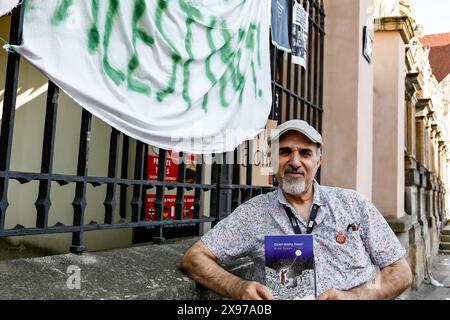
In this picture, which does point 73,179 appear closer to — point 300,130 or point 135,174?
point 135,174

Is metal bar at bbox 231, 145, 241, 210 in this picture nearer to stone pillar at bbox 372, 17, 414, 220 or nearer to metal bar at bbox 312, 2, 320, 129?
metal bar at bbox 312, 2, 320, 129

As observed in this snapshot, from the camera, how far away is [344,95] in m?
5.96

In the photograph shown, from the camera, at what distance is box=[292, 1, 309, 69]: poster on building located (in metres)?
4.69

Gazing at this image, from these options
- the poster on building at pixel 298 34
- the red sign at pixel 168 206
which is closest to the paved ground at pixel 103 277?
the red sign at pixel 168 206

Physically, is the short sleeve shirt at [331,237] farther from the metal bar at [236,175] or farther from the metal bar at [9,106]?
the metal bar at [236,175]

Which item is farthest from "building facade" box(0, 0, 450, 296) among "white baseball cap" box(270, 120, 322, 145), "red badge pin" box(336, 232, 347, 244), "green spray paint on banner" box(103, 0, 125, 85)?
"red badge pin" box(336, 232, 347, 244)

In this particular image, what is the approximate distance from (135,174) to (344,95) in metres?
3.75

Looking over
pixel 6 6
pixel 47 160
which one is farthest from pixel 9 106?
pixel 6 6

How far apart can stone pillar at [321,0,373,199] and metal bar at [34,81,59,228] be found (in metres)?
4.17

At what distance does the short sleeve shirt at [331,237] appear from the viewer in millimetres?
2539

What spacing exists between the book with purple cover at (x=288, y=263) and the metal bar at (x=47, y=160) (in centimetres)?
104

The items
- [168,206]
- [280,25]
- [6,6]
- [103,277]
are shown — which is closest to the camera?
[6,6]

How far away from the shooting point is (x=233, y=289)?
2355 millimetres
